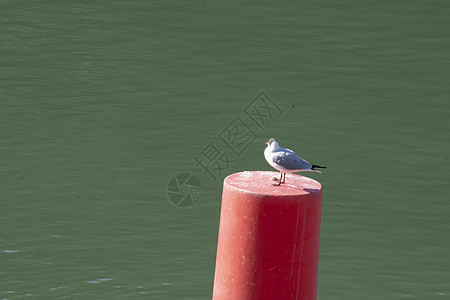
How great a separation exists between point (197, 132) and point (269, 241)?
26.4 ft

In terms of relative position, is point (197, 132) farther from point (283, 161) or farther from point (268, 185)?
point (268, 185)

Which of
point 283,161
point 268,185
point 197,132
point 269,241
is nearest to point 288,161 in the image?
point 283,161

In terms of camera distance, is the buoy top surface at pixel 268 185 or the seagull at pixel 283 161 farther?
the seagull at pixel 283 161

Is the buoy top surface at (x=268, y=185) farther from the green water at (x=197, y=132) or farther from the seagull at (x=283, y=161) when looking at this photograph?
the green water at (x=197, y=132)

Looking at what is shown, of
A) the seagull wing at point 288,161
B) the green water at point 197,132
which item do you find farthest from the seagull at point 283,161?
the green water at point 197,132

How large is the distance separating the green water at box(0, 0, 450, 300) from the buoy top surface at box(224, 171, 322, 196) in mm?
2656

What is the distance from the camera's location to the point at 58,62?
1712 centimetres

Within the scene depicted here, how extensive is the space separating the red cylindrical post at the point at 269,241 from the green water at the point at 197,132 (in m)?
2.72

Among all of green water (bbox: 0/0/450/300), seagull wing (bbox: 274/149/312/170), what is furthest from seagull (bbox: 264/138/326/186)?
green water (bbox: 0/0/450/300)

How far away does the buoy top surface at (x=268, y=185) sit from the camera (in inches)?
238

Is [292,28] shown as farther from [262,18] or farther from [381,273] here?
[381,273]

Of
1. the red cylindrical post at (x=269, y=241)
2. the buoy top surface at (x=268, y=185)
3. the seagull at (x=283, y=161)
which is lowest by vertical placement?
the red cylindrical post at (x=269, y=241)

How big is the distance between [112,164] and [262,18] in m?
7.98

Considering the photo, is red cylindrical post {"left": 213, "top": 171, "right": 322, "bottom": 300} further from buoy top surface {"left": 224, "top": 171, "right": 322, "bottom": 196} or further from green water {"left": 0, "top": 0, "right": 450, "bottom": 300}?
green water {"left": 0, "top": 0, "right": 450, "bottom": 300}
